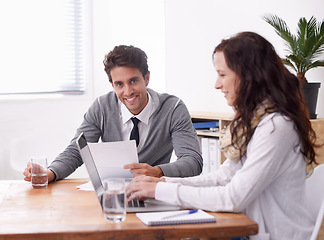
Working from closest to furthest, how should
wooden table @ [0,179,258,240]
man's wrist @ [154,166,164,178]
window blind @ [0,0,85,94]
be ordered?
wooden table @ [0,179,258,240] < man's wrist @ [154,166,164,178] < window blind @ [0,0,85,94]

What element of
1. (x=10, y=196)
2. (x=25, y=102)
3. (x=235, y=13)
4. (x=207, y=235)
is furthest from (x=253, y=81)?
(x=25, y=102)

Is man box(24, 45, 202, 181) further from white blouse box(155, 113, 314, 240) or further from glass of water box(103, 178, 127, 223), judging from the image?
glass of water box(103, 178, 127, 223)

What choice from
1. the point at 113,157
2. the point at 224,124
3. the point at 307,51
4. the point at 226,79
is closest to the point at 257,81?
the point at 226,79

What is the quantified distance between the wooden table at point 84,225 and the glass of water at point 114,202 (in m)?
0.02

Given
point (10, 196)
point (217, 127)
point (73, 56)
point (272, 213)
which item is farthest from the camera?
point (73, 56)

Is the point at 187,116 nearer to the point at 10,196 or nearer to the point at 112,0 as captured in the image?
the point at 10,196

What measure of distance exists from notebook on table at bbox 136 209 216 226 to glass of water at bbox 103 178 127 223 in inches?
2.7

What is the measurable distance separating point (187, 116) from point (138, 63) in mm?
376

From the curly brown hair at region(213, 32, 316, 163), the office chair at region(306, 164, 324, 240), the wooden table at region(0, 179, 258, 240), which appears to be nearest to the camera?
the wooden table at region(0, 179, 258, 240)

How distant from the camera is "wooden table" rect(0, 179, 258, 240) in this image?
128 centimetres

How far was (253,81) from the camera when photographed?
5.00 feet

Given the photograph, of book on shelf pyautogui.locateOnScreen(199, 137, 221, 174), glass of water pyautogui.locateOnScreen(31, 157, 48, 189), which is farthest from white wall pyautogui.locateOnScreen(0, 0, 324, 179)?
glass of water pyautogui.locateOnScreen(31, 157, 48, 189)

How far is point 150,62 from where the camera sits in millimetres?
4703

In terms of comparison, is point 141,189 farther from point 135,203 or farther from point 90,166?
point 90,166
